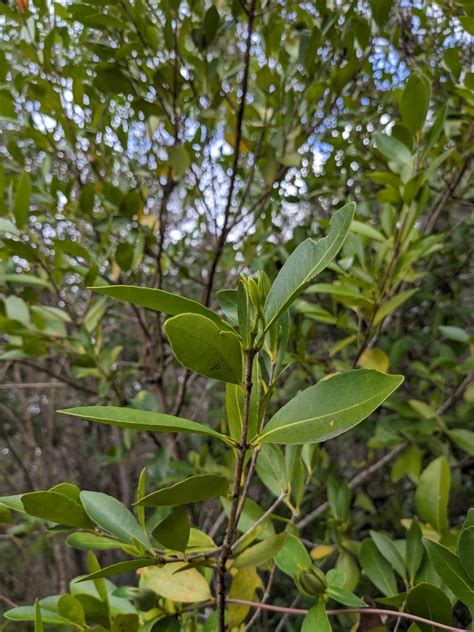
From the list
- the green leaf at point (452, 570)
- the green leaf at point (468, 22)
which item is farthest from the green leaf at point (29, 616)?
the green leaf at point (468, 22)

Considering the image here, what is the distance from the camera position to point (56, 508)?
15.8 inches

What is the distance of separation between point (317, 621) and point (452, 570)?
0.40 ft

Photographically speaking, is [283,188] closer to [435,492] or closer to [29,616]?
[435,492]

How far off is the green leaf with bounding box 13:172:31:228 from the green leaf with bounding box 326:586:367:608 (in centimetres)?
68

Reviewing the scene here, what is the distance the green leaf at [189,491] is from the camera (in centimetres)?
34

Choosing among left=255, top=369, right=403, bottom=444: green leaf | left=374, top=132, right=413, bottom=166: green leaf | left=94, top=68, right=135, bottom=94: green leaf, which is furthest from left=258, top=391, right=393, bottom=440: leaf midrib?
left=94, top=68, right=135, bottom=94: green leaf

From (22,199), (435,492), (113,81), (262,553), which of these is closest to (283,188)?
(113,81)

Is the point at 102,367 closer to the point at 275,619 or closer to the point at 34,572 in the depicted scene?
the point at 275,619

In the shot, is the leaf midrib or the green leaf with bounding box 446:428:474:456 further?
the green leaf with bounding box 446:428:474:456

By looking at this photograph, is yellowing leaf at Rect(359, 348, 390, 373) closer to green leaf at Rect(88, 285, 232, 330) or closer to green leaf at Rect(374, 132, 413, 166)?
green leaf at Rect(374, 132, 413, 166)

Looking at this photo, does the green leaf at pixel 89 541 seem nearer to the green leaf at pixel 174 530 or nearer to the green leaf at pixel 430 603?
the green leaf at pixel 174 530

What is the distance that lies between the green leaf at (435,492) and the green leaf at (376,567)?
82 mm

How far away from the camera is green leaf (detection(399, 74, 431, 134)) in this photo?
0.56m

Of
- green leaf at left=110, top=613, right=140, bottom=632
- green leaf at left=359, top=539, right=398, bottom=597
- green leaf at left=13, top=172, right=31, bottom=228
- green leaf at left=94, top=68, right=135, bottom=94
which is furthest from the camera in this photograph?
green leaf at left=94, top=68, right=135, bottom=94
